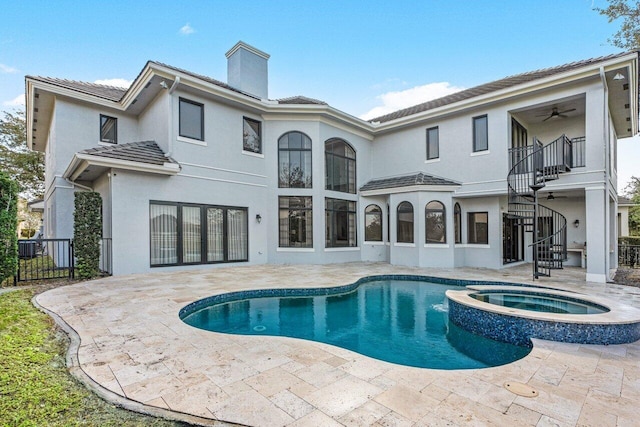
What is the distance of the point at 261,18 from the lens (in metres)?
12.8

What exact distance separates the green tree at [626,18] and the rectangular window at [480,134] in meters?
6.46

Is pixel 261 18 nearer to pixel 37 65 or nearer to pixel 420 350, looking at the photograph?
pixel 37 65

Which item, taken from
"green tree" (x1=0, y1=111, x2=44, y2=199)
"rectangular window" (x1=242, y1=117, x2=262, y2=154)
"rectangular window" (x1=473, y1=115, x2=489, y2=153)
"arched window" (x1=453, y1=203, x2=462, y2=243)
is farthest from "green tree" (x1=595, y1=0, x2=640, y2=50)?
"green tree" (x1=0, y1=111, x2=44, y2=199)

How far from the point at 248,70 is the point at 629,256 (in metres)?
18.7

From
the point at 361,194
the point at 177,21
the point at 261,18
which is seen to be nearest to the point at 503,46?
the point at 361,194

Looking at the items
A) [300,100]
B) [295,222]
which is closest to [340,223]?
[295,222]

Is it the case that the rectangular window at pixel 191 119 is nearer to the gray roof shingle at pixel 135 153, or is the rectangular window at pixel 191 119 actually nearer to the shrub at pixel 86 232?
the gray roof shingle at pixel 135 153

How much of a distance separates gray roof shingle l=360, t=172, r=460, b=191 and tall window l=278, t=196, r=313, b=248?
3.18m

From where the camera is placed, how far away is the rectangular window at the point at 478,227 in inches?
496

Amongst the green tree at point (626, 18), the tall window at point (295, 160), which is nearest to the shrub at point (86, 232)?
the tall window at point (295, 160)

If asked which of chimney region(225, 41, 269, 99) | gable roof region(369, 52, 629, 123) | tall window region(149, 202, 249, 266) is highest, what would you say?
chimney region(225, 41, 269, 99)

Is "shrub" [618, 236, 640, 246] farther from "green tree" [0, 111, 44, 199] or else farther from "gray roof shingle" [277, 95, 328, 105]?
"green tree" [0, 111, 44, 199]

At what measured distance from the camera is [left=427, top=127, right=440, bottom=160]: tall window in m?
13.4

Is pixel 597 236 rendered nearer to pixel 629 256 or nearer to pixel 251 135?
pixel 629 256
